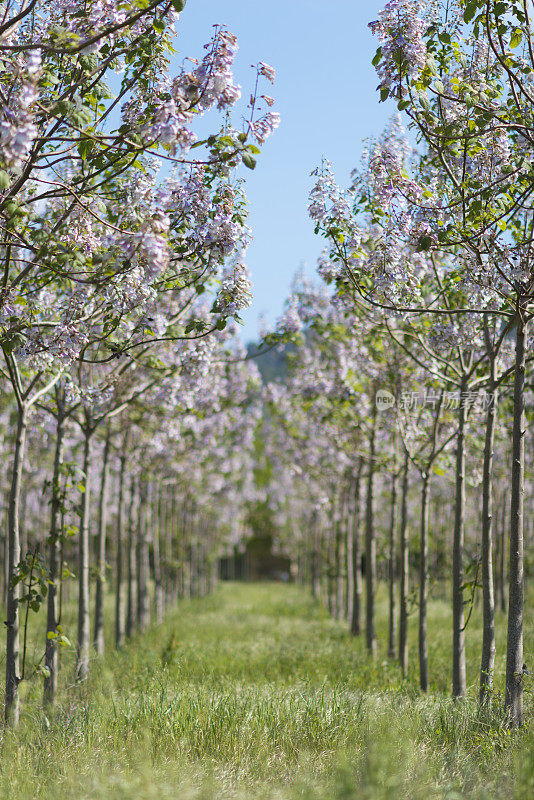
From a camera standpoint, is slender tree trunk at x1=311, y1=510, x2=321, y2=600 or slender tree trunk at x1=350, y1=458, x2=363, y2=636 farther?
slender tree trunk at x1=311, y1=510, x2=321, y2=600

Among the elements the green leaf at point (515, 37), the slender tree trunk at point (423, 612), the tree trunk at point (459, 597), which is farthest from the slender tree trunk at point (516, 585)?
the slender tree trunk at point (423, 612)

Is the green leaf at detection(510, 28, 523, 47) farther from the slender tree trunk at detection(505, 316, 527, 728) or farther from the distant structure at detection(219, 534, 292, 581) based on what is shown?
the distant structure at detection(219, 534, 292, 581)

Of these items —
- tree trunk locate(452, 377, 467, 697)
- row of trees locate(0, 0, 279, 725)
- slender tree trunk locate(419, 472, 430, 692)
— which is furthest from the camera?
slender tree trunk locate(419, 472, 430, 692)

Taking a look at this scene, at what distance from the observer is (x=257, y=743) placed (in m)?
5.46

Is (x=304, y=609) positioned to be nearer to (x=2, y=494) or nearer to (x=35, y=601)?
(x=2, y=494)

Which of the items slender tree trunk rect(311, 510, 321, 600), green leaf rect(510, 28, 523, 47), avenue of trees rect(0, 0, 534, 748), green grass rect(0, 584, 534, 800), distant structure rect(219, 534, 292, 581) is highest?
green leaf rect(510, 28, 523, 47)

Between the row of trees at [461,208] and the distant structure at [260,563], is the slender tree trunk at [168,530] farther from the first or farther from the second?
the distant structure at [260,563]

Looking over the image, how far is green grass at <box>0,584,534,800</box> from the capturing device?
4398 millimetres

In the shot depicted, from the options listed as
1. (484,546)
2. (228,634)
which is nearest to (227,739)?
(484,546)

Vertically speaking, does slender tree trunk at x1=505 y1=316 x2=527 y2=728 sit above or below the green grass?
above

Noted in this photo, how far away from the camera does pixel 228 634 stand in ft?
44.7

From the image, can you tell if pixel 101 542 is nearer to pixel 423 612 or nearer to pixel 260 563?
pixel 423 612

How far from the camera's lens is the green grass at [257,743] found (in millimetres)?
4398

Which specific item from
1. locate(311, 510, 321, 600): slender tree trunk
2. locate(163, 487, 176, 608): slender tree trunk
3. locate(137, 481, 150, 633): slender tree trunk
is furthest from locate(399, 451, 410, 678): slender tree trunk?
locate(311, 510, 321, 600): slender tree trunk
